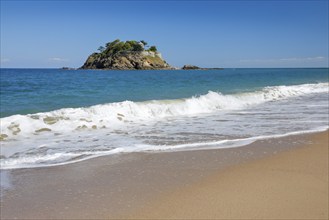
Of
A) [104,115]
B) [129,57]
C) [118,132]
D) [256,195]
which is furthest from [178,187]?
[129,57]

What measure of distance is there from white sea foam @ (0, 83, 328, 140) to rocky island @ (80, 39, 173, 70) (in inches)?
3511

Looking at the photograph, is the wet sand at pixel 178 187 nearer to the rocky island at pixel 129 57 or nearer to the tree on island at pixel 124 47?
the rocky island at pixel 129 57

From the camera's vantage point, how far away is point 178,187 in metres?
4.84

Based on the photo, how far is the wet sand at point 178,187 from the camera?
401 cm

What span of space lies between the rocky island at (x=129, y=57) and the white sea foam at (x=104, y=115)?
89188mm

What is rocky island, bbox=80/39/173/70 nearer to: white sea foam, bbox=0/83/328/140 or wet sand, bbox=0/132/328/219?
white sea foam, bbox=0/83/328/140

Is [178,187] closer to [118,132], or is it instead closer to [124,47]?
[118,132]

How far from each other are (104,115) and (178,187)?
7.99 meters

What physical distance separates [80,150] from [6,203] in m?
3.05

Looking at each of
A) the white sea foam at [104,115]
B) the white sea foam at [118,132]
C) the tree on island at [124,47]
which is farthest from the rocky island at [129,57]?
the white sea foam at [118,132]

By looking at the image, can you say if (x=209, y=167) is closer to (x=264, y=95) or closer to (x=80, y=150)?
(x=80, y=150)

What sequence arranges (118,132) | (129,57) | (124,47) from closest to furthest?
(118,132), (129,57), (124,47)

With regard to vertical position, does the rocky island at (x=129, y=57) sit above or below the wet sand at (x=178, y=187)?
above

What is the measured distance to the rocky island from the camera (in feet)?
348
